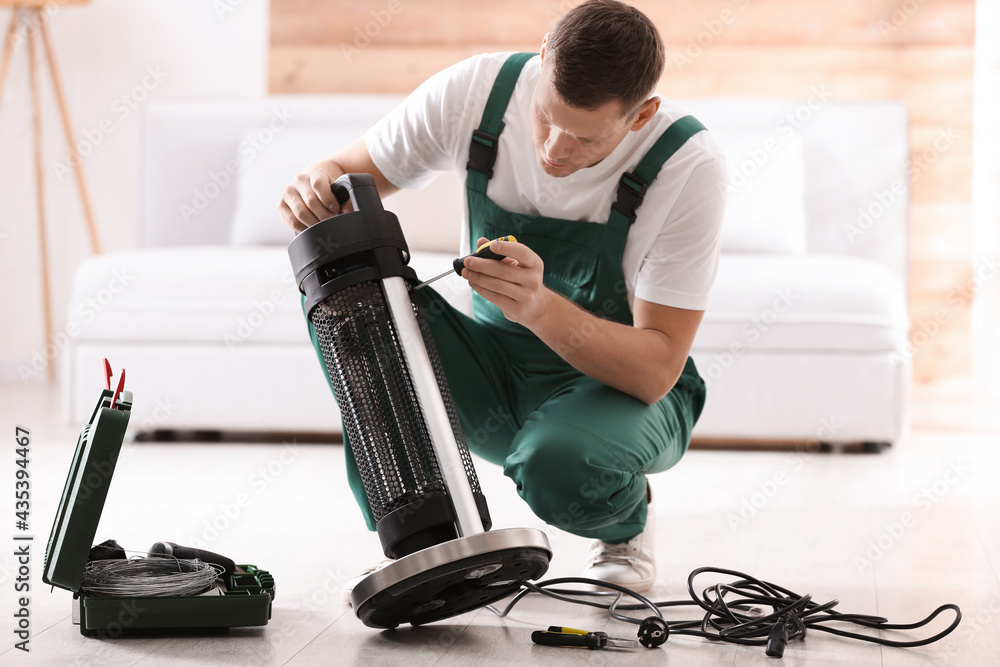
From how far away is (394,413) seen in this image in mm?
1084

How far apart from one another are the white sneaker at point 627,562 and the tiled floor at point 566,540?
0.04m

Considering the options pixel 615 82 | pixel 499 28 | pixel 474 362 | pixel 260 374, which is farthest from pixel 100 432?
A: pixel 499 28

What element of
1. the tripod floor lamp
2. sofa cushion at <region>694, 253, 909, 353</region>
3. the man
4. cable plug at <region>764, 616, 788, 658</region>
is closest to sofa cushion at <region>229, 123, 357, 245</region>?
the tripod floor lamp

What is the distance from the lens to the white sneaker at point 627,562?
4.23ft

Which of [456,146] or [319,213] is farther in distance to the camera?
[456,146]

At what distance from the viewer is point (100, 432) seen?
1.00 m

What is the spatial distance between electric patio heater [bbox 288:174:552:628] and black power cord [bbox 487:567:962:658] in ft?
0.35

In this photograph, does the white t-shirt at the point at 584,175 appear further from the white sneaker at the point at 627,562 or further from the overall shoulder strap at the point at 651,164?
the white sneaker at the point at 627,562

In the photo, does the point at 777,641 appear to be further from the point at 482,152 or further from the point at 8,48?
the point at 8,48

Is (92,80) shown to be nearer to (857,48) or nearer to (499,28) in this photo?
(499,28)

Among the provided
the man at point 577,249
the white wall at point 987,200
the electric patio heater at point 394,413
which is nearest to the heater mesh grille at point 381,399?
the electric patio heater at point 394,413

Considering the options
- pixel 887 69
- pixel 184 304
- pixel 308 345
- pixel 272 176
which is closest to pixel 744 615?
pixel 308 345

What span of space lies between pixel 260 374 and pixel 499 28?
Answer: 1515 mm

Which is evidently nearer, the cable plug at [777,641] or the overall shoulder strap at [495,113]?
the cable plug at [777,641]
